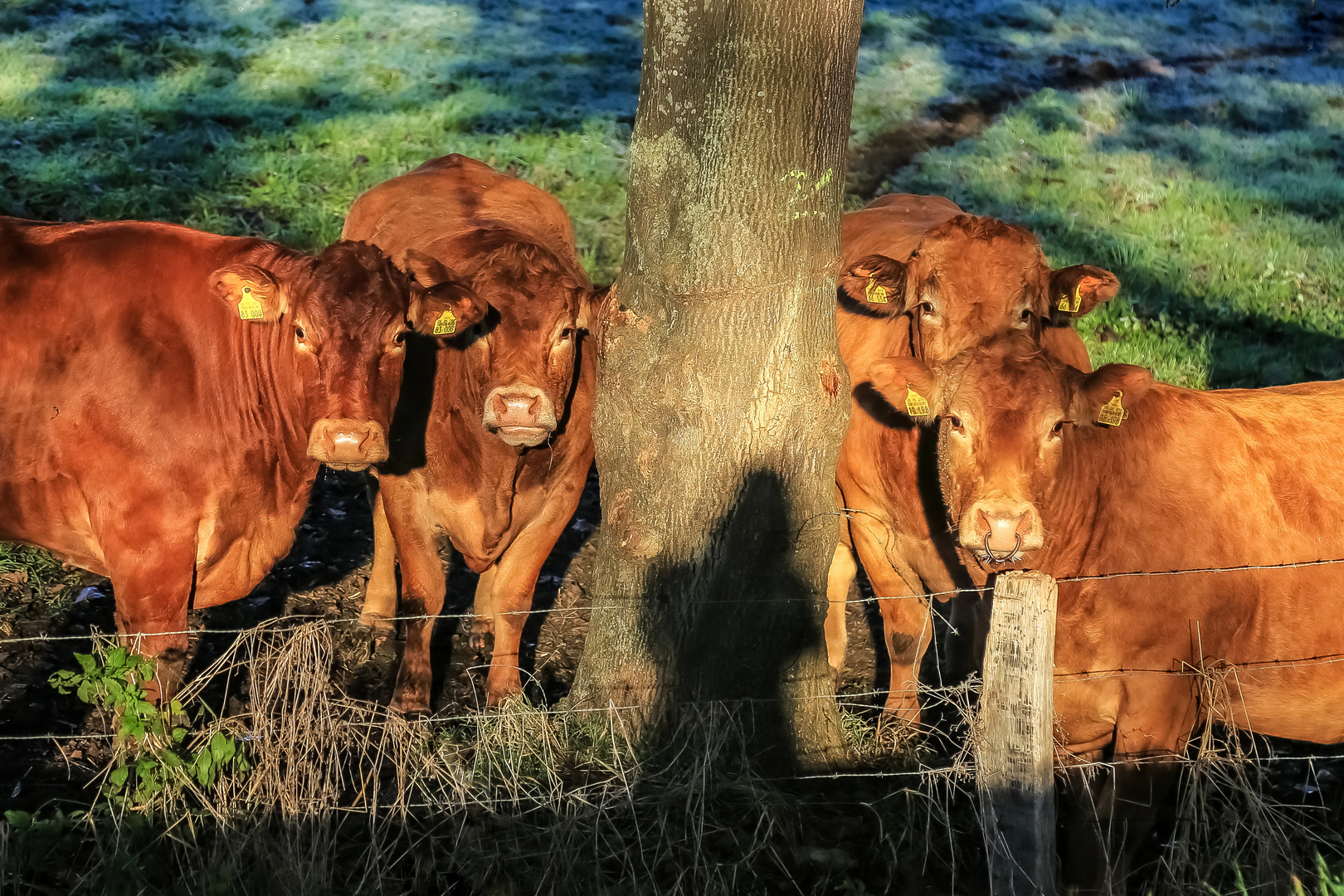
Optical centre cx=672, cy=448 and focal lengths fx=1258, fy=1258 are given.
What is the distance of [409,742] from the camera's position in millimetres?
4219

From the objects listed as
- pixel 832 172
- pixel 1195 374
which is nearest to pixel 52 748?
pixel 832 172

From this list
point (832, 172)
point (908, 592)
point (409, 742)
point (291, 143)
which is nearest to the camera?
point (409, 742)

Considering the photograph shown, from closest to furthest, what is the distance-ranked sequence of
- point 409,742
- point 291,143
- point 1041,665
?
point 1041,665
point 409,742
point 291,143

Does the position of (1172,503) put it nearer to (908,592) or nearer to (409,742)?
(908,592)

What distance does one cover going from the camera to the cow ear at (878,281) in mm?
5988

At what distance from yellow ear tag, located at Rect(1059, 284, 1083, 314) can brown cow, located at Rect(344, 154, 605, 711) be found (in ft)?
7.12

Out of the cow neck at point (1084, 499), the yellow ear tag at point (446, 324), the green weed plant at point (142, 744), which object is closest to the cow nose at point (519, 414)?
the yellow ear tag at point (446, 324)

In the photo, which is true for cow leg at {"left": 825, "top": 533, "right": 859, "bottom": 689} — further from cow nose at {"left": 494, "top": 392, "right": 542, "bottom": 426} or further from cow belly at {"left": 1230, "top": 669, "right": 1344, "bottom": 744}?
cow belly at {"left": 1230, "top": 669, "right": 1344, "bottom": 744}

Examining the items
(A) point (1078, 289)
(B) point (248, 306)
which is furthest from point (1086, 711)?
(B) point (248, 306)

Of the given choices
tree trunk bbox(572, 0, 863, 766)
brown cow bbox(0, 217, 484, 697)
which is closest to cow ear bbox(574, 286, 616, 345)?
brown cow bbox(0, 217, 484, 697)

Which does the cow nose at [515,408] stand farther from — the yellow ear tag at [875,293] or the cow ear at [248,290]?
the yellow ear tag at [875,293]

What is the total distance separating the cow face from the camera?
5.66 metres

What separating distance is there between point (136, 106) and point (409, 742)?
477 inches

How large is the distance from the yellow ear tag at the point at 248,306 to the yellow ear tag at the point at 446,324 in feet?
2.48
